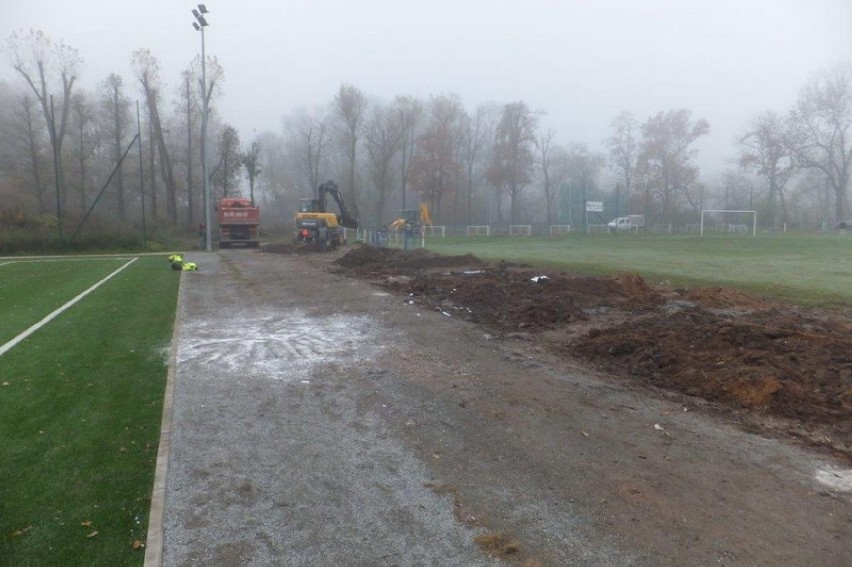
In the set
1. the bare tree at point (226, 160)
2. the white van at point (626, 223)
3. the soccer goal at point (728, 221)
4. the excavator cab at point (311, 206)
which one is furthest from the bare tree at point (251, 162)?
the soccer goal at point (728, 221)

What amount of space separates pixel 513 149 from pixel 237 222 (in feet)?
118

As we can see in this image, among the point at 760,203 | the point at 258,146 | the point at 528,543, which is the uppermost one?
the point at 258,146

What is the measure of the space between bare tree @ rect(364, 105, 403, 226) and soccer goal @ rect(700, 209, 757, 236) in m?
32.5

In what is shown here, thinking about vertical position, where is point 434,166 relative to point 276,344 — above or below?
above

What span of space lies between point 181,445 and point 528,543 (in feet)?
10.5

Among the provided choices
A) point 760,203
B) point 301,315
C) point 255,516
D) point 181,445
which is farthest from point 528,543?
point 760,203

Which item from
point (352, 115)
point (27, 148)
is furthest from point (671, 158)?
point (27, 148)

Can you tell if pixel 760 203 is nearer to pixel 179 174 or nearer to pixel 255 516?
pixel 179 174

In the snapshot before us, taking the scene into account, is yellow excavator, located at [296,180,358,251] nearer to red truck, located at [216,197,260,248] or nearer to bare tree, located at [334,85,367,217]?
red truck, located at [216,197,260,248]

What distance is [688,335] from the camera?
29.6 feet

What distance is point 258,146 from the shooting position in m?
64.4

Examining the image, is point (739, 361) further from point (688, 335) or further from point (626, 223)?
point (626, 223)

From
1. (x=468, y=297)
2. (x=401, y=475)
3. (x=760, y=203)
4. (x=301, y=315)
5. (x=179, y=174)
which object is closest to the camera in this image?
(x=401, y=475)

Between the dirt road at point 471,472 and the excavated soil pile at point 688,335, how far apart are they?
63 cm
